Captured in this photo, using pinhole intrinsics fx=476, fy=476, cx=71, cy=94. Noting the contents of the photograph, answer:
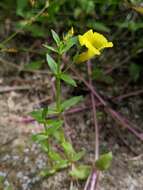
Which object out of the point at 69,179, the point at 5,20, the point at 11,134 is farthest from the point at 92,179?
the point at 5,20

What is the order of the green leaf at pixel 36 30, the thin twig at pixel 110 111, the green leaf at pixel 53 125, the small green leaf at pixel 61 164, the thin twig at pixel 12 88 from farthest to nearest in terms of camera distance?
the green leaf at pixel 36 30 < the thin twig at pixel 12 88 < the thin twig at pixel 110 111 < the small green leaf at pixel 61 164 < the green leaf at pixel 53 125

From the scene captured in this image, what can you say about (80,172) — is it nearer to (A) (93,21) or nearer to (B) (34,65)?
(B) (34,65)

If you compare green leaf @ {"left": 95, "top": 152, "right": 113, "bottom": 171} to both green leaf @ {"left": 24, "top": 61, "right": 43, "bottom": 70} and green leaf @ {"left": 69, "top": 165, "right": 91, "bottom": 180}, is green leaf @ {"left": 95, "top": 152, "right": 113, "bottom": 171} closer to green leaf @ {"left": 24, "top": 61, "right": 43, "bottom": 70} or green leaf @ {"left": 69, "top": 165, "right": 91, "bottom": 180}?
green leaf @ {"left": 69, "top": 165, "right": 91, "bottom": 180}

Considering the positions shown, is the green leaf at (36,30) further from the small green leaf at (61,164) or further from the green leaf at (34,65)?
the small green leaf at (61,164)

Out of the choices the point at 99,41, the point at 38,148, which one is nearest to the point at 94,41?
the point at 99,41

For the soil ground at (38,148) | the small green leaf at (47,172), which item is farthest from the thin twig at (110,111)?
the small green leaf at (47,172)
